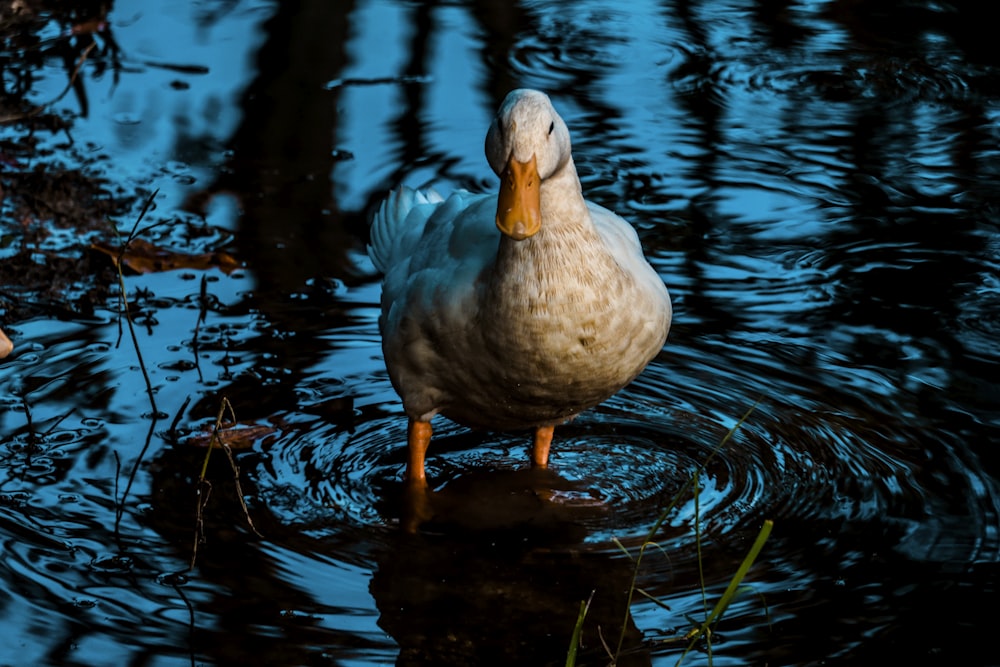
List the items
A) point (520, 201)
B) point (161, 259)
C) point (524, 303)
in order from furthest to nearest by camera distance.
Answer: point (161, 259)
point (524, 303)
point (520, 201)

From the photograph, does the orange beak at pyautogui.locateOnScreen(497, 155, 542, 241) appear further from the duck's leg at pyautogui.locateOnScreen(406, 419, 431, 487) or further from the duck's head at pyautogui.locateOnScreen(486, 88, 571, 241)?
the duck's leg at pyautogui.locateOnScreen(406, 419, 431, 487)

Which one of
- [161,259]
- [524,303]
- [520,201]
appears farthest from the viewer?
[161,259]

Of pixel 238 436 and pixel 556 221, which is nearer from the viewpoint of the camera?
pixel 556 221

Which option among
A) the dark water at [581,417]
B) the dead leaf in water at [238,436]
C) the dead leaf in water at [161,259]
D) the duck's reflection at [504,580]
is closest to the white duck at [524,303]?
the duck's reflection at [504,580]

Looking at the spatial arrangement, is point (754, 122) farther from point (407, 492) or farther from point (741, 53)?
point (407, 492)

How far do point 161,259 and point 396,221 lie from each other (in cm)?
151

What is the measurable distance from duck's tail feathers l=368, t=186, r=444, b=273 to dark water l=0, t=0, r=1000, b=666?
1.52 feet

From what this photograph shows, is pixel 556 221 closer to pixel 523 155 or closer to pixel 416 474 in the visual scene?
pixel 523 155

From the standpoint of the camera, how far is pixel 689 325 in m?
5.46

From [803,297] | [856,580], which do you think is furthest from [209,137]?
[856,580]

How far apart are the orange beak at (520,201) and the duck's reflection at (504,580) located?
3.18 ft

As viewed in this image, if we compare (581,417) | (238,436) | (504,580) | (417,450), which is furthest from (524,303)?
(238,436)

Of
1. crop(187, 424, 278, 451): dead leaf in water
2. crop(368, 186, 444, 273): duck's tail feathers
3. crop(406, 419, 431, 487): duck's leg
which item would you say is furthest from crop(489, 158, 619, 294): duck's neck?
crop(187, 424, 278, 451): dead leaf in water

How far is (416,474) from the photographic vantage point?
452cm
